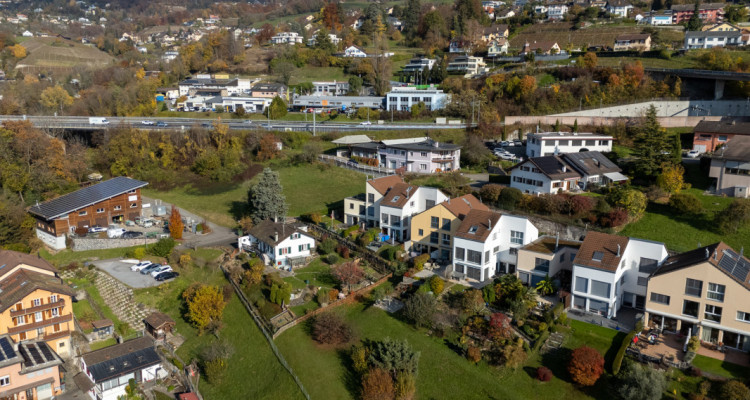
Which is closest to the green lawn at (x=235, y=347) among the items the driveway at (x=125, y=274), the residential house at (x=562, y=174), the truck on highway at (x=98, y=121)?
the driveway at (x=125, y=274)

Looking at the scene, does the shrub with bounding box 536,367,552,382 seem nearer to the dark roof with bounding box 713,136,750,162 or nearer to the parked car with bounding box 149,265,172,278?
the parked car with bounding box 149,265,172,278

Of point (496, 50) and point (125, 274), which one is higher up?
point (496, 50)

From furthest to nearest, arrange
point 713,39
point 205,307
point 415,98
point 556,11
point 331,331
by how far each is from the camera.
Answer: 1. point 556,11
2. point 713,39
3. point 415,98
4. point 205,307
5. point 331,331

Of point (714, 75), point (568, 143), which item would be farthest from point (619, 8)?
point (568, 143)

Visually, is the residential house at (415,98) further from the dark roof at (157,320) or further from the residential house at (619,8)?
the residential house at (619,8)

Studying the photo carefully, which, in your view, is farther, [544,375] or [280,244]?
[280,244]

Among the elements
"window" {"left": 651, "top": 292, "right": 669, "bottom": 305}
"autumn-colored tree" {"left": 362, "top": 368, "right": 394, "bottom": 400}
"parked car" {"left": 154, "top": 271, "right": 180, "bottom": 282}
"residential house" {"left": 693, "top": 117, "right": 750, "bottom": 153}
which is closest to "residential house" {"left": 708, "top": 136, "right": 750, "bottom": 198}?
"residential house" {"left": 693, "top": 117, "right": 750, "bottom": 153}

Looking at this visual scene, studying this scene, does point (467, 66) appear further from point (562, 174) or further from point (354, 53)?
point (562, 174)
